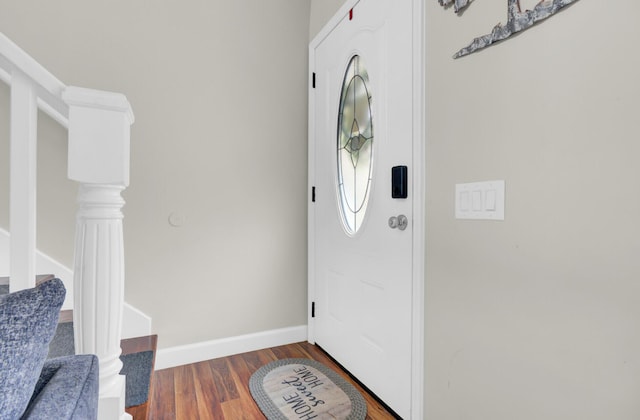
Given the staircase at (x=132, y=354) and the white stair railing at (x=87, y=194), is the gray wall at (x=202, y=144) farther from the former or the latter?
the white stair railing at (x=87, y=194)

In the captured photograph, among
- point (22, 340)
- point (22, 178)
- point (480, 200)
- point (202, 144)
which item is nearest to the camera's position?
point (22, 340)

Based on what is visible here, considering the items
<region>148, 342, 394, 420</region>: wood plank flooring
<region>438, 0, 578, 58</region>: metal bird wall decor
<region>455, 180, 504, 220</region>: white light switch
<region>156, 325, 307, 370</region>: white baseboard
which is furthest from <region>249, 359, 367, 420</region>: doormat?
<region>438, 0, 578, 58</region>: metal bird wall decor

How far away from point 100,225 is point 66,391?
35 centimetres

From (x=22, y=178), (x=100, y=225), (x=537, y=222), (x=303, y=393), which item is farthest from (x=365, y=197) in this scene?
(x=22, y=178)

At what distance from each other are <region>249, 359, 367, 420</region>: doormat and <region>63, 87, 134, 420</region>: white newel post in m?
0.88

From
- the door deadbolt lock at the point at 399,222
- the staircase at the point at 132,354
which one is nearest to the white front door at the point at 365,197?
the door deadbolt lock at the point at 399,222

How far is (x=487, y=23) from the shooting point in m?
1.01

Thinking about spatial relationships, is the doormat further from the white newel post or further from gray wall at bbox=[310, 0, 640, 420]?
the white newel post

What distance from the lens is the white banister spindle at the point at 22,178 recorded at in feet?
2.11

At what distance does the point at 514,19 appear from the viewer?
3.02ft

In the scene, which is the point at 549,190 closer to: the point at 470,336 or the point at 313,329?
the point at 470,336

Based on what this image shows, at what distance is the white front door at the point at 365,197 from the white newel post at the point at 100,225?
1.02m

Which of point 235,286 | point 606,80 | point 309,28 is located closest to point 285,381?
point 235,286

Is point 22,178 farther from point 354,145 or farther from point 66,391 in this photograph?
point 354,145
